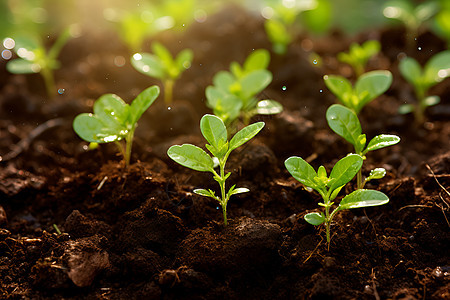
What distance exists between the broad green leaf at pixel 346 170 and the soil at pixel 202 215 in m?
0.19

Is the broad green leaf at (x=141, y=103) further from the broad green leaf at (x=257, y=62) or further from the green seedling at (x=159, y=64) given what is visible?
the broad green leaf at (x=257, y=62)

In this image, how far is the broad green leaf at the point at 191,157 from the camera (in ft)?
5.47

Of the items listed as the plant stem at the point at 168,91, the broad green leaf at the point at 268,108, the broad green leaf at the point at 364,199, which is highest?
the broad green leaf at the point at 268,108

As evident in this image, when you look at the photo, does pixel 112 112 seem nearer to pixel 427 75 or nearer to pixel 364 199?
pixel 364 199

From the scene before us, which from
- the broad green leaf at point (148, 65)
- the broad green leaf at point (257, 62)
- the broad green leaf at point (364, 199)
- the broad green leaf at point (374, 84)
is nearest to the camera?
the broad green leaf at point (364, 199)

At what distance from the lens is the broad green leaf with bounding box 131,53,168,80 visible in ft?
8.11

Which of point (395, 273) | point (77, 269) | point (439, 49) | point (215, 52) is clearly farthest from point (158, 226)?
point (439, 49)

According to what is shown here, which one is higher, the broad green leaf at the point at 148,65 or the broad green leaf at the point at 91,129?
the broad green leaf at the point at 148,65

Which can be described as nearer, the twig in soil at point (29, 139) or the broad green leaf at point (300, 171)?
the broad green leaf at point (300, 171)

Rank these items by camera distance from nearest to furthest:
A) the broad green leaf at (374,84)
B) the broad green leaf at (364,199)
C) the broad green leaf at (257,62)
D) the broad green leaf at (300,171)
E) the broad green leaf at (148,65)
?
1. the broad green leaf at (364,199)
2. the broad green leaf at (300,171)
3. the broad green leaf at (374,84)
4. the broad green leaf at (148,65)
5. the broad green leaf at (257,62)

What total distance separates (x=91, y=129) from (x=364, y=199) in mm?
1121

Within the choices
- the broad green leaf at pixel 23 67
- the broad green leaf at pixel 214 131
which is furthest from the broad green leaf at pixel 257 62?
the broad green leaf at pixel 23 67

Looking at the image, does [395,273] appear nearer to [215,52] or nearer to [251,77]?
[251,77]

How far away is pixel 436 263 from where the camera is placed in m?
1.62
